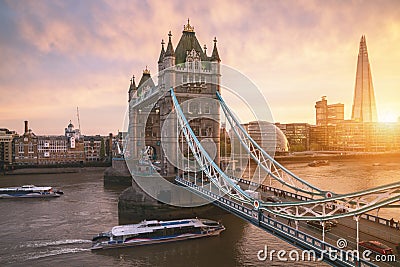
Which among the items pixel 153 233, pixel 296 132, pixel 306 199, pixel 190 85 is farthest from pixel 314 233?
pixel 296 132

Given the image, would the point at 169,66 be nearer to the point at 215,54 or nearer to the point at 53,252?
the point at 215,54

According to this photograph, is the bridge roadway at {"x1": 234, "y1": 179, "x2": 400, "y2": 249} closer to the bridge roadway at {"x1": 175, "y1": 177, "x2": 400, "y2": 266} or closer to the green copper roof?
the bridge roadway at {"x1": 175, "y1": 177, "x2": 400, "y2": 266}

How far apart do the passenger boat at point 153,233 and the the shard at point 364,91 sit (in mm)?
171921

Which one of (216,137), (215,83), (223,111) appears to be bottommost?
(216,137)

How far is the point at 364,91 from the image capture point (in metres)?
179

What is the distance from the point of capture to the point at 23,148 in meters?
78.9

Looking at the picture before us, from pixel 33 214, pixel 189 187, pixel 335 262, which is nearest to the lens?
pixel 335 262

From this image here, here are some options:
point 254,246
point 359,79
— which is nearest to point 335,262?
point 254,246

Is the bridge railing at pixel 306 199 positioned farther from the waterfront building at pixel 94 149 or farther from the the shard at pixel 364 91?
the the shard at pixel 364 91

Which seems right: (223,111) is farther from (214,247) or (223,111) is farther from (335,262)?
(335,262)

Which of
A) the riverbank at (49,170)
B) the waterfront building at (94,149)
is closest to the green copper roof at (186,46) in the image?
the riverbank at (49,170)

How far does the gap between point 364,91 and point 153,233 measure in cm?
18002

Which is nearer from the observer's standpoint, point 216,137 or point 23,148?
point 216,137

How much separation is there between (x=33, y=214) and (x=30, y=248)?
1152 centimetres
